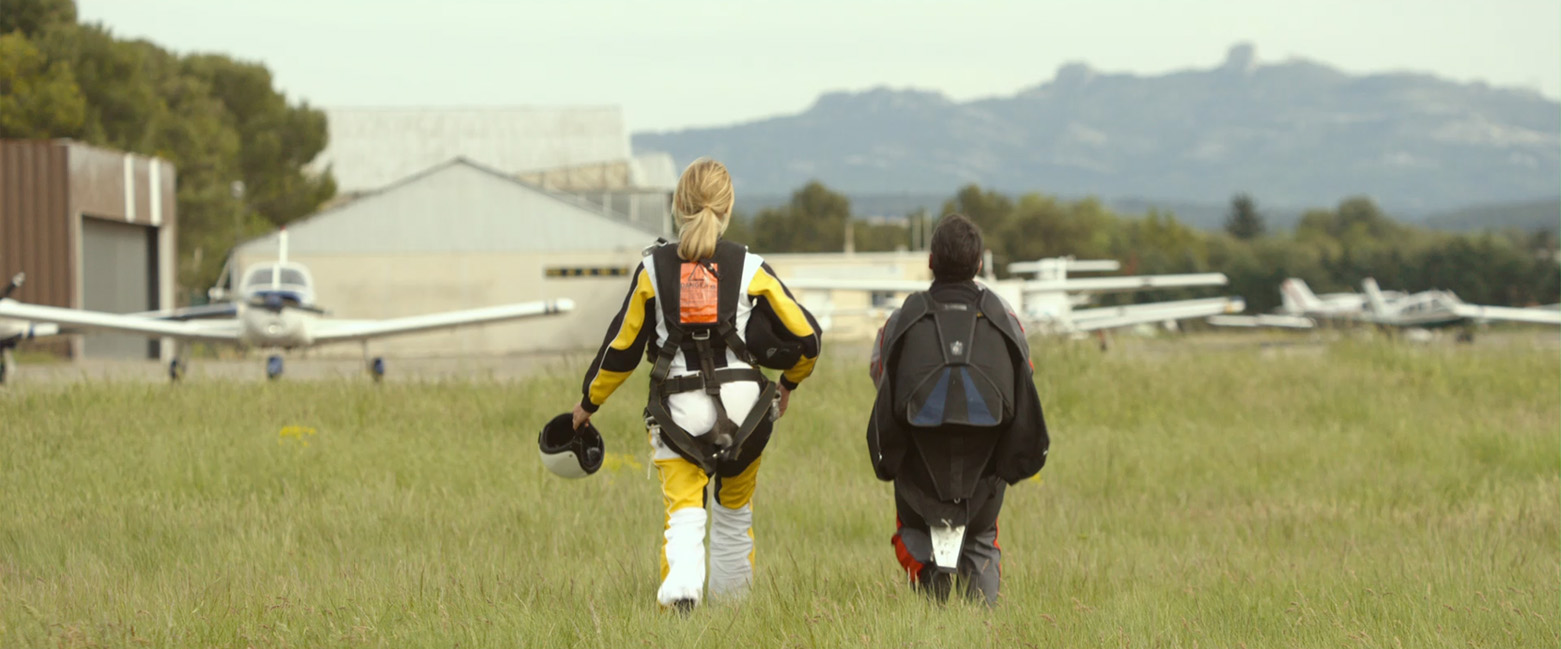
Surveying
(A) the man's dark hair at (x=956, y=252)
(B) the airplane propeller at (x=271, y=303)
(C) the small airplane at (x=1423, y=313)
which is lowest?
(C) the small airplane at (x=1423, y=313)

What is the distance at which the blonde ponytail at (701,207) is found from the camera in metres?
4.26

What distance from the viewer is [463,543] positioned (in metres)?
6.16

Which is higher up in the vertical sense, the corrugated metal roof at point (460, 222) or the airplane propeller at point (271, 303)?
the corrugated metal roof at point (460, 222)

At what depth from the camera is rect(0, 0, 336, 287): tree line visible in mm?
38344

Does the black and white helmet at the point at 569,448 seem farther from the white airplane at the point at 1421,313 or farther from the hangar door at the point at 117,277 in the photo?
the white airplane at the point at 1421,313

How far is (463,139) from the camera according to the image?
279 feet

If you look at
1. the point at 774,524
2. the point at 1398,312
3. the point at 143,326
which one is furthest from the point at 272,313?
the point at 1398,312

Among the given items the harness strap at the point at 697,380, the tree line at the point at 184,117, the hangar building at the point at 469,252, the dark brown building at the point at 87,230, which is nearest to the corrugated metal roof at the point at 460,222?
the hangar building at the point at 469,252

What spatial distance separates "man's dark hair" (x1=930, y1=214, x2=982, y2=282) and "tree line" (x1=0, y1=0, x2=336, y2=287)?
40.3 m


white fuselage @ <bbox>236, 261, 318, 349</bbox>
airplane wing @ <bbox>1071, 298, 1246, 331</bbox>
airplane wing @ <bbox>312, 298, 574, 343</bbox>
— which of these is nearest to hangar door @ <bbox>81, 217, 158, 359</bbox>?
white fuselage @ <bbox>236, 261, 318, 349</bbox>

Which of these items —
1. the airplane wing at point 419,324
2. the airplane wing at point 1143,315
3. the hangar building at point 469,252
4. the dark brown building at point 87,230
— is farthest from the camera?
the hangar building at point 469,252

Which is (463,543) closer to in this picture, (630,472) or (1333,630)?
(630,472)

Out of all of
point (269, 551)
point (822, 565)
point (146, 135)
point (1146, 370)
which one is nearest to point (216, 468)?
point (269, 551)

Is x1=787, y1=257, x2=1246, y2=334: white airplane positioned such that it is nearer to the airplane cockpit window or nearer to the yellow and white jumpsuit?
the airplane cockpit window
